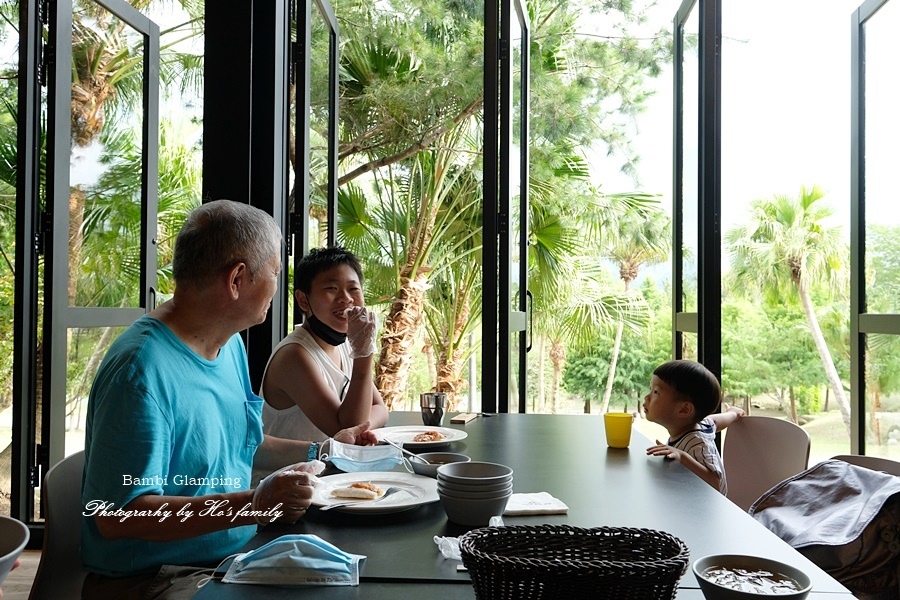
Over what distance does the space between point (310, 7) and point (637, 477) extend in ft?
7.77

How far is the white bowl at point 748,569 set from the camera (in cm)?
75

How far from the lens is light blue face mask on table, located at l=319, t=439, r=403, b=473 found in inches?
60.4

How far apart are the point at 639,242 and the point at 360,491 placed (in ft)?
24.3

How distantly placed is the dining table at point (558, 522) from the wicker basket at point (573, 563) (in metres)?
0.13

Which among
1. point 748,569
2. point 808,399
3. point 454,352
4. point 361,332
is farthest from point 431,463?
point 808,399

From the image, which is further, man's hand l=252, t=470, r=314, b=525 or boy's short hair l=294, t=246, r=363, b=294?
boy's short hair l=294, t=246, r=363, b=294

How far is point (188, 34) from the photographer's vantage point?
17.7 ft

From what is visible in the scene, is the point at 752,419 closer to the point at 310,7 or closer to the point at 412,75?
the point at 310,7

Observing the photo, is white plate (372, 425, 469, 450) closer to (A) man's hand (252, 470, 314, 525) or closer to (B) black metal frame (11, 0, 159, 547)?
(A) man's hand (252, 470, 314, 525)

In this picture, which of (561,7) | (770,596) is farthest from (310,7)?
(561,7)

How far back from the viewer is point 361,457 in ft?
5.14

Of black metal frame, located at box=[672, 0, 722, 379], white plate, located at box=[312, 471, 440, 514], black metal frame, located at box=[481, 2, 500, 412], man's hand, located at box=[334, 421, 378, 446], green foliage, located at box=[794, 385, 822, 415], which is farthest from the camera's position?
green foliage, located at box=[794, 385, 822, 415]

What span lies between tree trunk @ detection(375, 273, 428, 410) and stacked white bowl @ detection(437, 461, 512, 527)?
17.6 feet

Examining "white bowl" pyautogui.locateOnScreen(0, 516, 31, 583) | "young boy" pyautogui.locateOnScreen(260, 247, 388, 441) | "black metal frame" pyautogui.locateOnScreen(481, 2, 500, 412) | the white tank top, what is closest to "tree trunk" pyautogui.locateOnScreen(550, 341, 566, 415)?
"black metal frame" pyautogui.locateOnScreen(481, 2, 500, 412)
